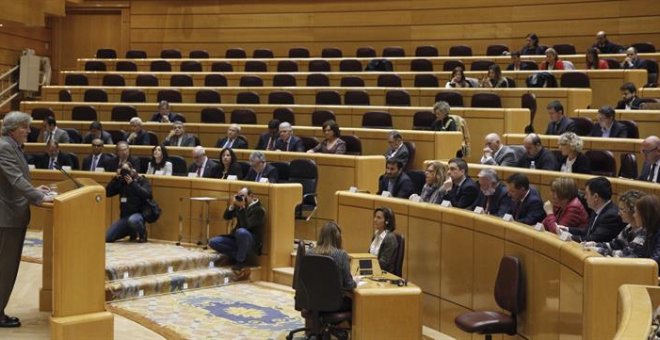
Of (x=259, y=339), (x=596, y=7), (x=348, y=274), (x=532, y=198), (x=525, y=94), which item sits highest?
(x=596, y=7)

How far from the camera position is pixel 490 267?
5.97 metres

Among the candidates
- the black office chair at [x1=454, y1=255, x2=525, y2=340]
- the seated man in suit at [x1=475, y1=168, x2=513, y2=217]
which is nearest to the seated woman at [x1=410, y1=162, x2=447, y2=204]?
the seated man in suit at [x1=475, y1=168, x2=513, y2=217]

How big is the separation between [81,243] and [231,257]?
3.18 metres

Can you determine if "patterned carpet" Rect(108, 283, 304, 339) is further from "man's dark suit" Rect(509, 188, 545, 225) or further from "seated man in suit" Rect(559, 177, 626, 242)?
"seated man in suit" Rect(559, 177, 626, 242)

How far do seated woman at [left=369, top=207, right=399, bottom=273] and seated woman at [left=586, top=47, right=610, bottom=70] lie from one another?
5493mm

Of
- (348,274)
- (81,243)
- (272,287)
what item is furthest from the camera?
(272,287)

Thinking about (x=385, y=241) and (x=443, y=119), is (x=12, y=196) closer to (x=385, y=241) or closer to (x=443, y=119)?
(x=385, y=241)

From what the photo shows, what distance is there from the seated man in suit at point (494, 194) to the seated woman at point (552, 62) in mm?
5063

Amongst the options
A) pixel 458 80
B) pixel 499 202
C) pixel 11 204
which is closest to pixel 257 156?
pixel 499 202

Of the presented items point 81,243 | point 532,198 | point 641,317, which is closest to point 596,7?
point 532,198

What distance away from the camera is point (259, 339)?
6426 millimetres

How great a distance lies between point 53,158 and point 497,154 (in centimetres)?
507

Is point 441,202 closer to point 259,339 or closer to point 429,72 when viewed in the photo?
point 259,339

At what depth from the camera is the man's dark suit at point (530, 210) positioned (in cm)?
636
